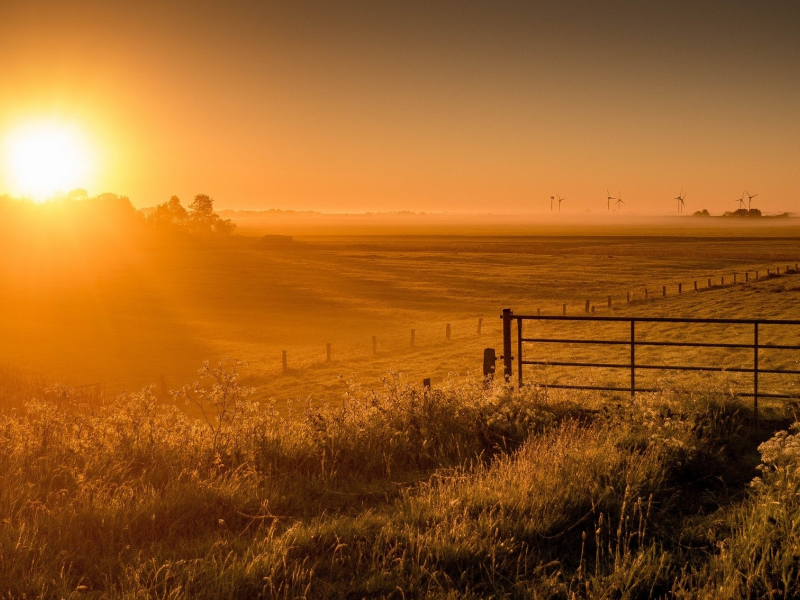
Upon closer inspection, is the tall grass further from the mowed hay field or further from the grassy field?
the mowed hay field

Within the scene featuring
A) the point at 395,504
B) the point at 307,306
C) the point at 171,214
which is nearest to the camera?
the point at 395,504

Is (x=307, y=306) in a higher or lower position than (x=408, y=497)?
lower

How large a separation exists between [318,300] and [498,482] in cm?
5524

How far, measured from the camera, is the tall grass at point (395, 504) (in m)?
4.54

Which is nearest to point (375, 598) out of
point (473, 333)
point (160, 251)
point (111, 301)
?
point (473, 333)

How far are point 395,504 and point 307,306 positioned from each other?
5238 cm

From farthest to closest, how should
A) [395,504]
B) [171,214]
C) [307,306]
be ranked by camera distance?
[171,214] → [307,306] → [395,504]

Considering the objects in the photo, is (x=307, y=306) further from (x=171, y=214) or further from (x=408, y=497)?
(x=171, y=214)

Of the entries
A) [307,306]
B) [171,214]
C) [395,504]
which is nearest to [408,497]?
[395,504]

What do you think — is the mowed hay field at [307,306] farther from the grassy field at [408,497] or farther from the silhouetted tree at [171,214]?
the silhouetted tree at [171,214]

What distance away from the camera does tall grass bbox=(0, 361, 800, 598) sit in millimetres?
4539

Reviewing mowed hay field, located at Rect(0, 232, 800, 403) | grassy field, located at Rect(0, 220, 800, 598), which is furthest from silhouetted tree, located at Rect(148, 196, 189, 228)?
grassy field, located at Rect(0, 220, 800, 598)

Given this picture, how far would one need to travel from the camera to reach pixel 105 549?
16.7 feet

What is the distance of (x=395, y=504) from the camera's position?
5.99 metres
